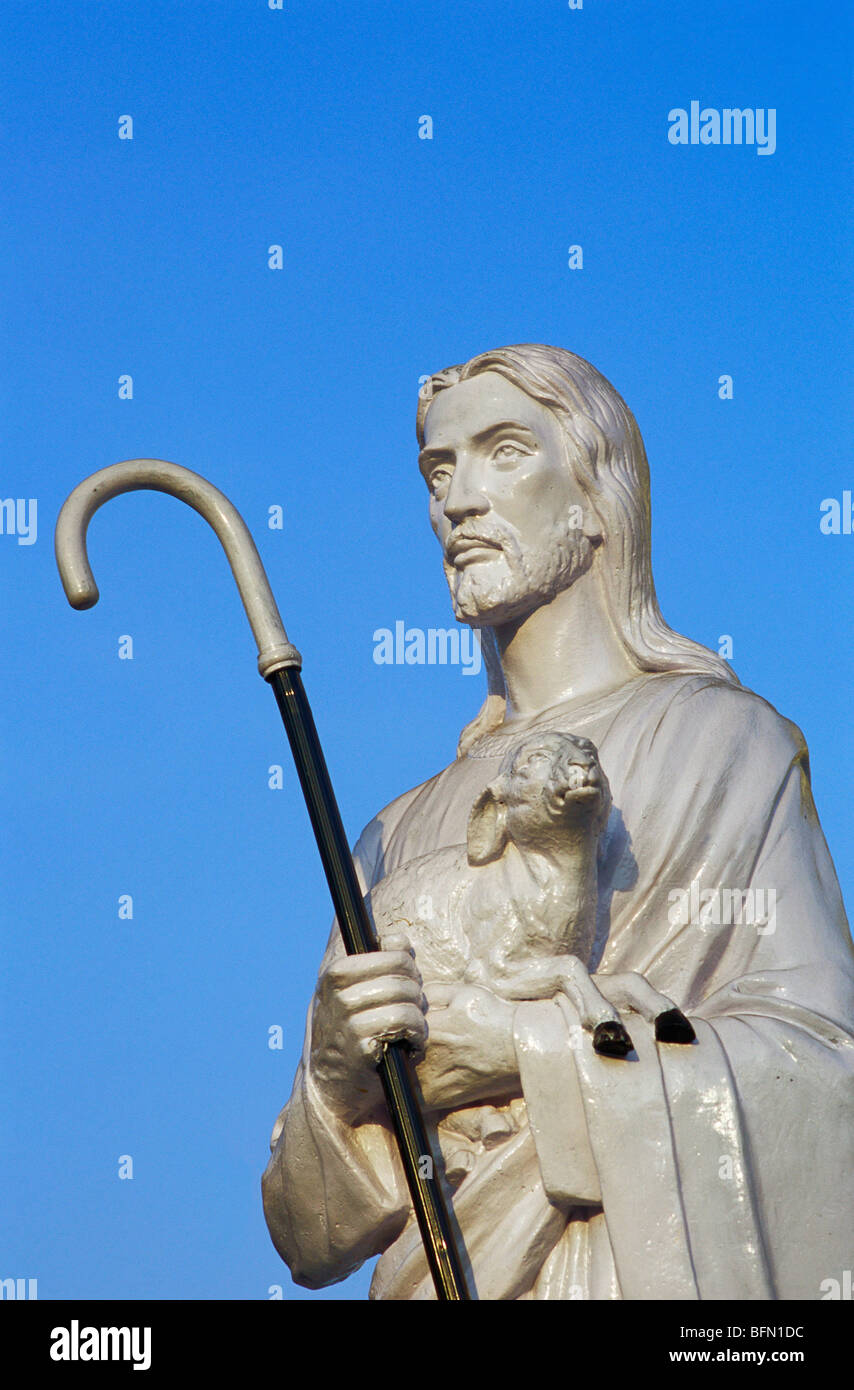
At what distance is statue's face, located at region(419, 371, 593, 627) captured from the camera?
A: 928cm

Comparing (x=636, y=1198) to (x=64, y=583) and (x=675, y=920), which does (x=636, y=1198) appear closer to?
(x=675, y=920)

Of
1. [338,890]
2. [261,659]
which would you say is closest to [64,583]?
[261,659]

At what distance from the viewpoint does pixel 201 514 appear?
333 inches

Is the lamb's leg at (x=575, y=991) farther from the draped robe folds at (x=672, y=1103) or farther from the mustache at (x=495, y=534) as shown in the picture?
the mustache at (x=495, y=534)

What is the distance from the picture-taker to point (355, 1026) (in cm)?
782

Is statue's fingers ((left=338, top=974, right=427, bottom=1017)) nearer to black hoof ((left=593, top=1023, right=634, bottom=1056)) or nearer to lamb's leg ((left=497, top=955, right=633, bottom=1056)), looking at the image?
lamb's leg ((left=497, top=955, right=633, bottom=1056))

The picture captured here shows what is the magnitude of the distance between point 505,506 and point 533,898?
1.83 meters

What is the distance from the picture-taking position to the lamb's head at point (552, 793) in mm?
7852

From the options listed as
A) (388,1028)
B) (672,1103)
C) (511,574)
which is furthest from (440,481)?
(672,1103)

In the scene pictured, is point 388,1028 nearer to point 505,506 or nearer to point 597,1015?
point 597,1015

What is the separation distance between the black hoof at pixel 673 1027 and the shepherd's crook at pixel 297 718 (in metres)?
0.77

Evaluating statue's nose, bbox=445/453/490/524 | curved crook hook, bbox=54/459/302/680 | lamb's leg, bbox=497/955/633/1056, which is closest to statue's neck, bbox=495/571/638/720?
statue's nose, bbox=445/453/490/524

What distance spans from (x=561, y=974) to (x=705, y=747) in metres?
1.17

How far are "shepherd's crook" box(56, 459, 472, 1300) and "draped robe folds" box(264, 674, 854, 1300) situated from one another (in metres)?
0.36
